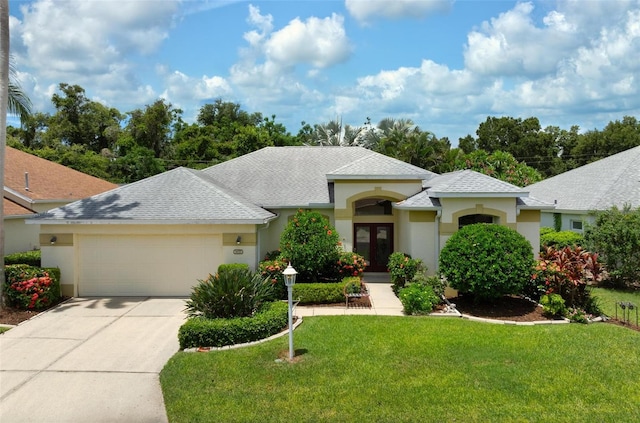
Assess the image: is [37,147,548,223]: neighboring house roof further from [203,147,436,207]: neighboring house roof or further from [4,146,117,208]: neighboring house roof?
[4,146,117,208]: neighboring house roof

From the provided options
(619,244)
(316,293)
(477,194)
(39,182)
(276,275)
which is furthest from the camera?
(39,182)

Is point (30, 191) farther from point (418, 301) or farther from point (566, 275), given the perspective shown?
point (566, 275)

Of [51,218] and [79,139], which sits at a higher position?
[79,139]

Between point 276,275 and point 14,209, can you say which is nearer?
point 276,275

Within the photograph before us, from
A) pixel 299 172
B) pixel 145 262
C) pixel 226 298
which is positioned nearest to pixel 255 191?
pixel 299 172

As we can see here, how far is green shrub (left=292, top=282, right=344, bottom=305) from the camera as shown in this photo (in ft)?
46.2

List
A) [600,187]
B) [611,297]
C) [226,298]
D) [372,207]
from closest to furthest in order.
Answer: [226,298], [611,297], [372,207], [600,187]

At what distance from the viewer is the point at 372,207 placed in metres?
18.8

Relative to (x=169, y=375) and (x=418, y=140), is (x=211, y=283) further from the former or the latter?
(x=418, y=140)

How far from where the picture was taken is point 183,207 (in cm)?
1545

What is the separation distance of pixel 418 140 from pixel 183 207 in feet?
79.9

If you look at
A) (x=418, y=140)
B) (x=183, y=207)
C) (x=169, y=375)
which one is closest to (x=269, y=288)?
(x=169, y=375)

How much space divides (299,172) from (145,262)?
9.24 metres

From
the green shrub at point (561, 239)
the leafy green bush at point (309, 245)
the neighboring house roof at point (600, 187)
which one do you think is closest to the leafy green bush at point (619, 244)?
the green shrub at point (561, 239)
